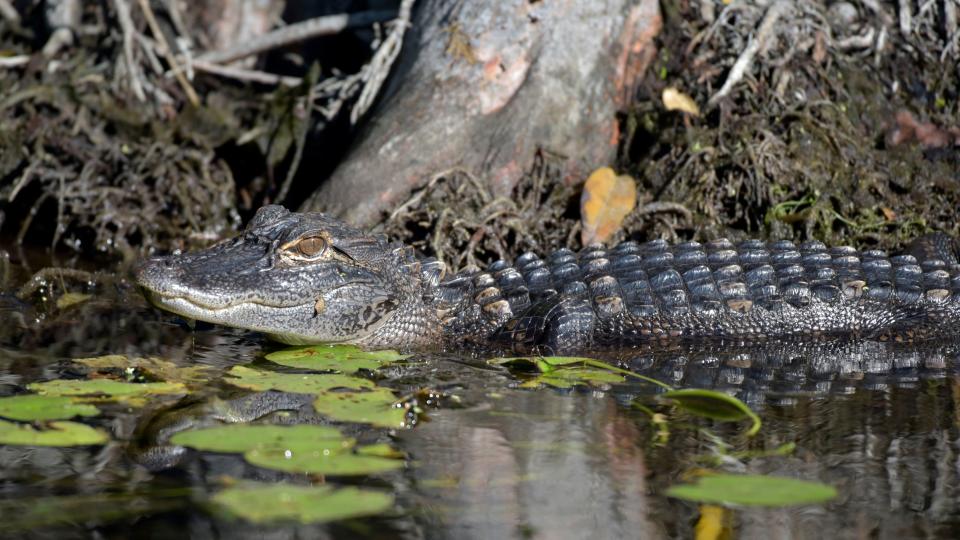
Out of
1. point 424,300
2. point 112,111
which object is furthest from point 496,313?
point 112,111

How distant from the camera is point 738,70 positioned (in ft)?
21.7

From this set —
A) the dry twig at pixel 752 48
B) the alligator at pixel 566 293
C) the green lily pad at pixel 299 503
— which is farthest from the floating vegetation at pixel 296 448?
the dry twig at pixel 752 48

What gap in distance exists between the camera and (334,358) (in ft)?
14.6

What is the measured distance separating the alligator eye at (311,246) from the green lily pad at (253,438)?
55.1 inches

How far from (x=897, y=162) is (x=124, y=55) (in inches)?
195

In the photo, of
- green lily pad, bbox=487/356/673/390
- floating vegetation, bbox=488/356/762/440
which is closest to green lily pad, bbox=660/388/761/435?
floating vegetation, bbox=488/356/762/440

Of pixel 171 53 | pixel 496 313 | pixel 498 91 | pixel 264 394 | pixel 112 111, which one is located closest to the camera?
pixel 264 394

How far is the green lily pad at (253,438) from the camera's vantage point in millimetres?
3180

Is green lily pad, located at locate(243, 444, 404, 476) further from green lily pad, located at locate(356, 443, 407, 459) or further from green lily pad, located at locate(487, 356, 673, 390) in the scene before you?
green lily pad, located at locate(487, 356, 673, 390)

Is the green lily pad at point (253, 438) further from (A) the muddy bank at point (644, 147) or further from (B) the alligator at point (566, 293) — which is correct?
(A) the muddy bank at point (644, 147)

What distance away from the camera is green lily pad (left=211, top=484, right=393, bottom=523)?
2738 millimetres

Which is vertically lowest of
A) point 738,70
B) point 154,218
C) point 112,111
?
point 154,218

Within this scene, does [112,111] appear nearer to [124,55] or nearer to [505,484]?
[124,55]

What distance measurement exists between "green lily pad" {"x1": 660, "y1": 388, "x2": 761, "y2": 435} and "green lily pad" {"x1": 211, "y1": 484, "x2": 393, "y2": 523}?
124cm
